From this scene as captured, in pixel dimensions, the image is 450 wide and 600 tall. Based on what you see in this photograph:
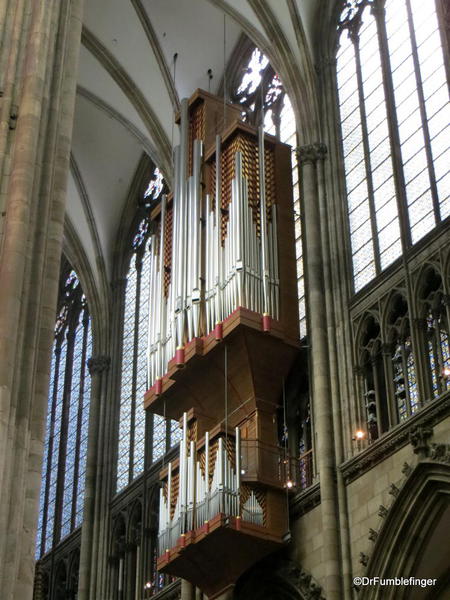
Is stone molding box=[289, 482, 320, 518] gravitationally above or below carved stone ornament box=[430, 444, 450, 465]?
above

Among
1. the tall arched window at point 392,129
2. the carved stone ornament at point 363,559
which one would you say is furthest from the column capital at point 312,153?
the carved stone ornament at point 363,559

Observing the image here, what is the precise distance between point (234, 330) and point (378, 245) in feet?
8.40

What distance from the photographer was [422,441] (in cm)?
1556

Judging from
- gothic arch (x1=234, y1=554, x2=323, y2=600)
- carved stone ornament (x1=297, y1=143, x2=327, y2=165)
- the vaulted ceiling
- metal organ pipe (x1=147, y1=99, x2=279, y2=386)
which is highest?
the vaulted ceiling

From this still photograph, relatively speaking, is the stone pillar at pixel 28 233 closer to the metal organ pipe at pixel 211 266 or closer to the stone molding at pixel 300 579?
the metal organ pipe at pixel 211 266

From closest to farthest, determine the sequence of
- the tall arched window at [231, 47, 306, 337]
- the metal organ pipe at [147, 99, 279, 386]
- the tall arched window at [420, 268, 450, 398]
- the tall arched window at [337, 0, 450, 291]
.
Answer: the tall arched window at [420, 268, 450, 398], the tall arched window at [337, 0, 450, 291], the metal organ pipe at [147, 99, 279, 386], the tall arched window at [231, 47, 306, 337]

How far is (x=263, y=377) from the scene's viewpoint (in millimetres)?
18750

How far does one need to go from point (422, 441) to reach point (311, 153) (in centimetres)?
653

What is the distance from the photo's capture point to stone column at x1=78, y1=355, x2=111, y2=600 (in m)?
22.7

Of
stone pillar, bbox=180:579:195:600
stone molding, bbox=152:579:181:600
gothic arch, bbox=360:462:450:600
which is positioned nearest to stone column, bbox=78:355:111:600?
stone molding, bbox=152:579:181:600

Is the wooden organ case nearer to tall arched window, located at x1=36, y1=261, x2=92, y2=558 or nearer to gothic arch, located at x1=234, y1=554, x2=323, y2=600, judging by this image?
gothic arch, located at x1=234, y1=554, x2=323, y2=600

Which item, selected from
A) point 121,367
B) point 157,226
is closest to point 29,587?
point 157,226

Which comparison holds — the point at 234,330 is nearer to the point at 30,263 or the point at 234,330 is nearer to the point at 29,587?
the point at 30,263

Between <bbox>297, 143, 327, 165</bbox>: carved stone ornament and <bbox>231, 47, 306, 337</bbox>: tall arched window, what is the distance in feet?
1.58
